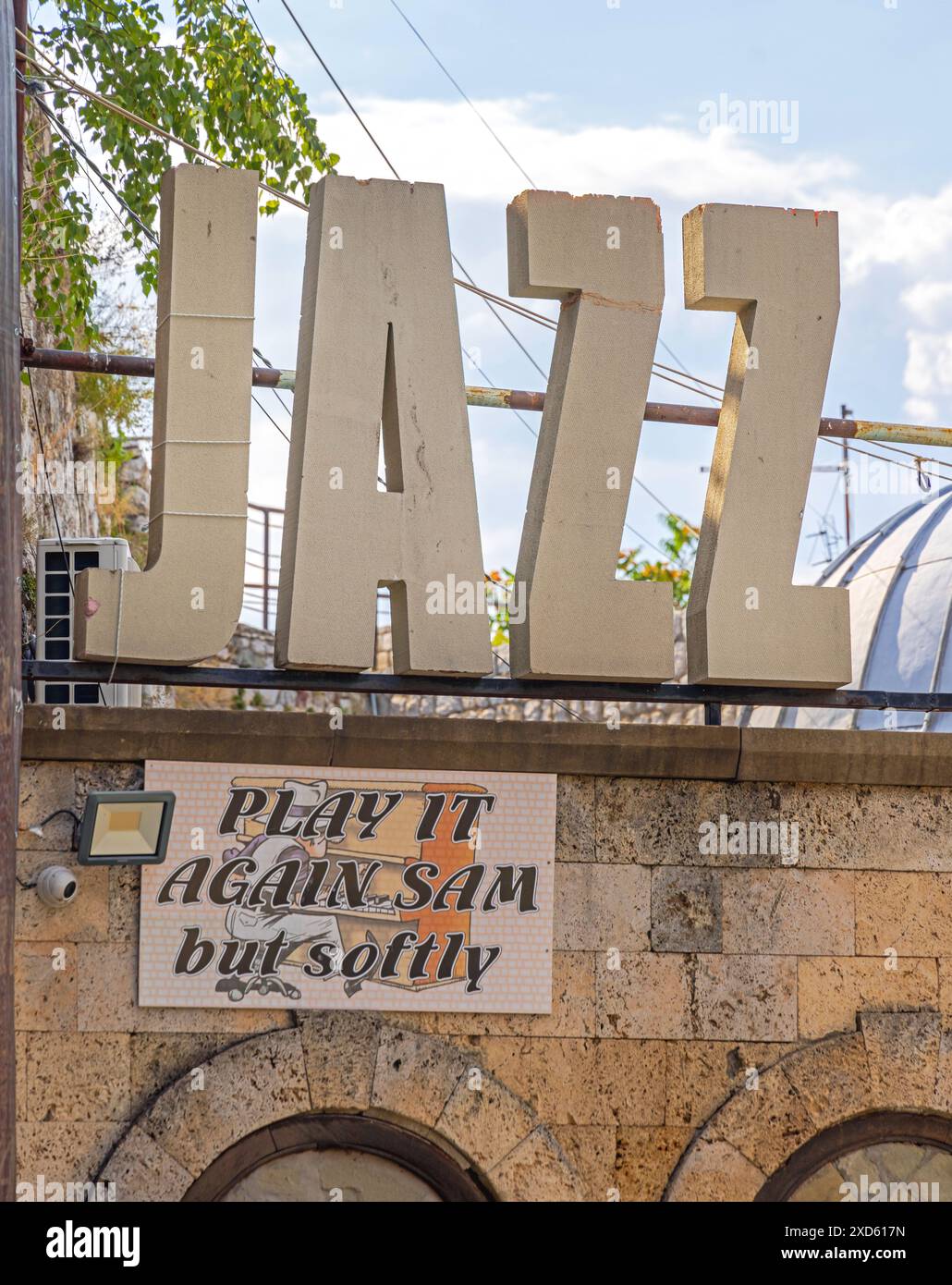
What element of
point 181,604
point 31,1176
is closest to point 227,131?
point 181,604

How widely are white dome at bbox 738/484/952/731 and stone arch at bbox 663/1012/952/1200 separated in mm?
5420

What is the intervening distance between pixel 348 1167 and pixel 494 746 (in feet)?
6.02

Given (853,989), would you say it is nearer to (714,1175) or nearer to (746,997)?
(746,997)

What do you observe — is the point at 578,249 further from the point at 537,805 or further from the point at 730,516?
the point at 537,805

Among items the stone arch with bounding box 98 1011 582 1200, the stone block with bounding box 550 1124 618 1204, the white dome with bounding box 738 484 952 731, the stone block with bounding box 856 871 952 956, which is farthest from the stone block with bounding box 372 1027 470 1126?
the white dome with bounding box 738 484 952 731

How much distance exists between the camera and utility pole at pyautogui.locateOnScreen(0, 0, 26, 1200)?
4.65 m

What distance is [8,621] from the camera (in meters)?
4.70

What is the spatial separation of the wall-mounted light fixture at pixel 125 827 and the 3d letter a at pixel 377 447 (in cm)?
87

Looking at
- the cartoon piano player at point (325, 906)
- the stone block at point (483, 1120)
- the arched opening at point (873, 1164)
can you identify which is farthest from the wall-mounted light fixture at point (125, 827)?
the arched opening at point (873, 1164)

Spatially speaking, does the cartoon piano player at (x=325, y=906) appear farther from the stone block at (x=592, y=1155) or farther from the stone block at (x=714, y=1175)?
the stone block at (x=714, y=1175)

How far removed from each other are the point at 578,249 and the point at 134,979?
146 inches

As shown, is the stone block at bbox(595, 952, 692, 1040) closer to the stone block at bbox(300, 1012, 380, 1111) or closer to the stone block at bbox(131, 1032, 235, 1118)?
the stone block at bbox(300, 1012, 380, 1111)

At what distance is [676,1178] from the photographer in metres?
5.90

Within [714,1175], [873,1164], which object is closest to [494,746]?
[714,1175]
